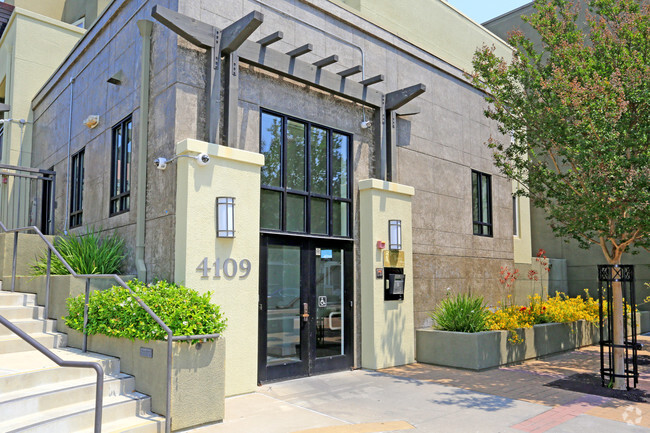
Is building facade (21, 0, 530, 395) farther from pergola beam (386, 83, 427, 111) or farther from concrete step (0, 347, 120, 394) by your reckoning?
concrete step (0, 347, 120, 394)

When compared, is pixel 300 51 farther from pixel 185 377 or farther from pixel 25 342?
pixel 25 342

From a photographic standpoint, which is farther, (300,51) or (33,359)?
(300,51)

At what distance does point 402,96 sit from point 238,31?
4116mm

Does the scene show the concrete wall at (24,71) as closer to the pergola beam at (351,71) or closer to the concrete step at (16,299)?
the concrete step at (16,299)

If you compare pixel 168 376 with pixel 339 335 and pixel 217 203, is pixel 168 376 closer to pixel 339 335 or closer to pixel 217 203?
pixel 217 203

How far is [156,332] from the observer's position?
5934 millimetres

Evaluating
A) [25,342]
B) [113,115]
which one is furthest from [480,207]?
[25,342]

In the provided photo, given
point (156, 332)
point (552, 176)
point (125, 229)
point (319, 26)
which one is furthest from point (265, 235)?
point (552, 176)

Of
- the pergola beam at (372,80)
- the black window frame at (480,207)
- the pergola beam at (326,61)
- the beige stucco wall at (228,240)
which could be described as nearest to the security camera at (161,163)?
the beige stucco wall at (228,240)

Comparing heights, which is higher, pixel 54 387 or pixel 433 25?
pixel 433 25

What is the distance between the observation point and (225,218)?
7.57 m

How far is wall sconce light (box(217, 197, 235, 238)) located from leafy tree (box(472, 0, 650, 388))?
17.0 feet

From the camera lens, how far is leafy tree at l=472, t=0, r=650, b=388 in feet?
25.2

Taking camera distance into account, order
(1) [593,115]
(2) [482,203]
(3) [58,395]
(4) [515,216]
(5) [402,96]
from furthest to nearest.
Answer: (4) [515,216] < (2) [482,203] < (5) [402,96] < (1) [593,115] < (3) [58,395]
